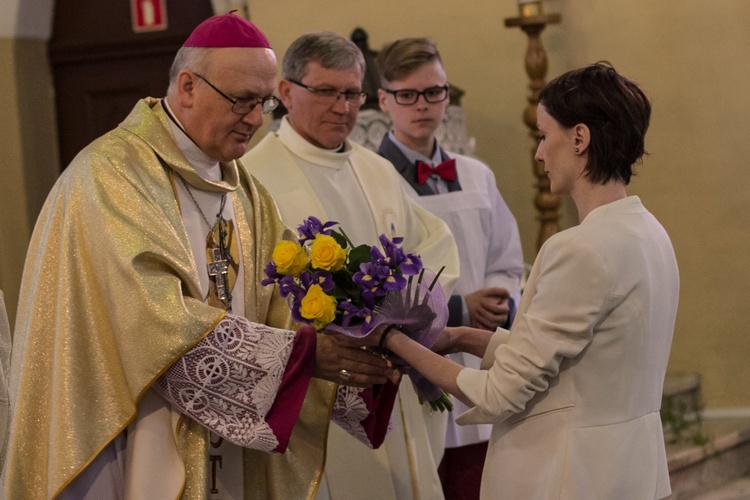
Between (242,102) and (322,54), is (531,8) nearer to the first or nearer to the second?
(322,54)

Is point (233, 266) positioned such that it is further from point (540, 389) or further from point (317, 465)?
point (540, 389)

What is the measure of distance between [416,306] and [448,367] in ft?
0.65

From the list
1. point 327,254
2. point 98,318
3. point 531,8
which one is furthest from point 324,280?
point 531,8

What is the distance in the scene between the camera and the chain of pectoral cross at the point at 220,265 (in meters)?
3.11

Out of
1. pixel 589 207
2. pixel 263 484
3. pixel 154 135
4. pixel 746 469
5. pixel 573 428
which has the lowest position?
pixel 746 469

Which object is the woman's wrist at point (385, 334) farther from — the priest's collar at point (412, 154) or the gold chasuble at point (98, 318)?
the priest's collar at point (412, 154)

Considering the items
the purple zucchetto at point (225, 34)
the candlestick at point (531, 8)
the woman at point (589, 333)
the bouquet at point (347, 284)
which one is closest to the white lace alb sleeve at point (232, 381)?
the bouquet at point (347, 284)

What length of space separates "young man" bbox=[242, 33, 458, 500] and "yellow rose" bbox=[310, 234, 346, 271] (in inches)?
42.4

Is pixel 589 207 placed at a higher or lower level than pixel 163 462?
higher

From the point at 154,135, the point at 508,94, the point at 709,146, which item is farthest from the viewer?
the point at 508,94

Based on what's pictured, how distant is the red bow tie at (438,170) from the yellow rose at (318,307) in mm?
1833

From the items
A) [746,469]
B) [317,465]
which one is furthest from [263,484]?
[746,469]

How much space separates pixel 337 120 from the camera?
12.9 feet

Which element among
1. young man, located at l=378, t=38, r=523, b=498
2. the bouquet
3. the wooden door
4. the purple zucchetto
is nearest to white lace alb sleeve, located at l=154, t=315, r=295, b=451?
the bouquet
